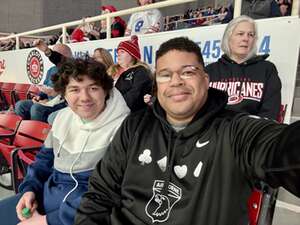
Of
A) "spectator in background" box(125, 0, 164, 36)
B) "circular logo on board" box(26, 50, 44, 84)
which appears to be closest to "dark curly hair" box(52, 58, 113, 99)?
"spectator in background" box(125, 0, 164, 36)

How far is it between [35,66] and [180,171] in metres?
5.21

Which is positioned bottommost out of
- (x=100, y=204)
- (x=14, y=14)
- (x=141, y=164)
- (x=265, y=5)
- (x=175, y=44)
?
(x=100, y=204)

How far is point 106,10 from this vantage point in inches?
171

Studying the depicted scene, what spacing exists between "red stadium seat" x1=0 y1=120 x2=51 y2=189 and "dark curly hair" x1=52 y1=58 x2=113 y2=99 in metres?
0.99

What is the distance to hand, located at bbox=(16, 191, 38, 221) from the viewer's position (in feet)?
4.37

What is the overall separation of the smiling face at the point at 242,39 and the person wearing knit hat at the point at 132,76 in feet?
2.45

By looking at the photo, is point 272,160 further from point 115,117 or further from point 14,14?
point 14,14

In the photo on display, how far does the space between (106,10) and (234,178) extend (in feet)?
12.8

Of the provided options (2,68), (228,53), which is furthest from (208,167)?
(2,68)

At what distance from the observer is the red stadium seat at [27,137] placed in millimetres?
2334

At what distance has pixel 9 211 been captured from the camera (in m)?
1.38

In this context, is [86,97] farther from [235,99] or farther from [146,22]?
[146,22]

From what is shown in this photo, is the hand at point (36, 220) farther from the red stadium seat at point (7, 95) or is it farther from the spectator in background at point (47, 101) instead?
the red stadium seat at point (7, 95)

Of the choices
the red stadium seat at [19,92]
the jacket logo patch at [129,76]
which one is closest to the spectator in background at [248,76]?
the jacket logo patch at [129,76]
